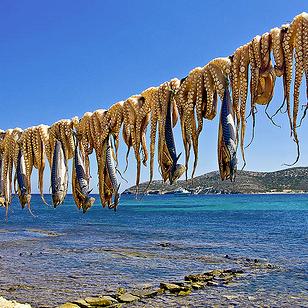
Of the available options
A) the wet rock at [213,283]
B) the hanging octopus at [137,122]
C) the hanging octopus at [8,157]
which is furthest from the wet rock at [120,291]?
the hanging octopus at [137,122]

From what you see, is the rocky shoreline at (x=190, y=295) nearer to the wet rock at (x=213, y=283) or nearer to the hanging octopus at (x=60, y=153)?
the wet rock at (x=213, y=283)

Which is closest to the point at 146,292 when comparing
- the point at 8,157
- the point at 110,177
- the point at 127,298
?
the point at 127,298

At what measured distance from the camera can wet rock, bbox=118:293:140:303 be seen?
26781mm

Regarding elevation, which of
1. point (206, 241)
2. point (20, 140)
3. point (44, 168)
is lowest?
point (206, 241)

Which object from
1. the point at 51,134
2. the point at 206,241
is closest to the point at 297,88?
the point at 51,134

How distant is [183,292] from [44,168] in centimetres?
2510

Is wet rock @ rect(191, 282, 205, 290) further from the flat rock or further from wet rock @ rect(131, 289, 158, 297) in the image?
wet rock @ rect(131, 289, 158, 297)

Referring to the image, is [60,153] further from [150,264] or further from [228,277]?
[150,264]

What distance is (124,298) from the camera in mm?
27203

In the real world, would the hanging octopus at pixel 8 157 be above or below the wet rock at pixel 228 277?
above

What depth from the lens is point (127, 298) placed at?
89.7 ft

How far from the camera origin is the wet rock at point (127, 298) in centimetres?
2678

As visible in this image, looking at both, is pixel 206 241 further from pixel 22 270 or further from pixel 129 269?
pixel 22 270

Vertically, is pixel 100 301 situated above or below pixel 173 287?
above
